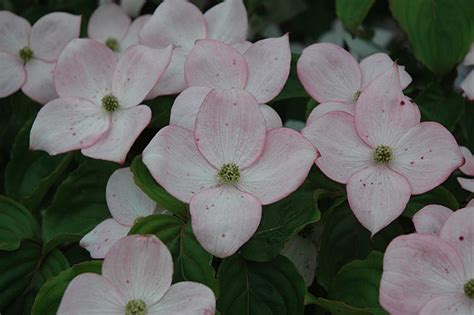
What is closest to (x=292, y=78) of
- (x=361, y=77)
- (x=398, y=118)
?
(x=361, y=77)

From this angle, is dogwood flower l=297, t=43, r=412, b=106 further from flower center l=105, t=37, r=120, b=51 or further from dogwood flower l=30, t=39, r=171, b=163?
flower center l=105, t=37, r=120, b=51

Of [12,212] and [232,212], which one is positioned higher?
[232,212]

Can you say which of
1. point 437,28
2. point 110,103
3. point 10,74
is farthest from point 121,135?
point 437,28

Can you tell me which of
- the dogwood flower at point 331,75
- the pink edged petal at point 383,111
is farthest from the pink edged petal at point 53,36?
the pink edged petal at point 383,111

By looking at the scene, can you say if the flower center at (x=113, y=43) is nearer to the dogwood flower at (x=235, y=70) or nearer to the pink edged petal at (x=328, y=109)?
the dogwood flower at (x=235, y=70)

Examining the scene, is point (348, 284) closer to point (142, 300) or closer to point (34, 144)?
point (142, 300)

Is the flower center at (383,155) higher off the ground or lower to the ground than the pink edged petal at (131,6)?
higher
